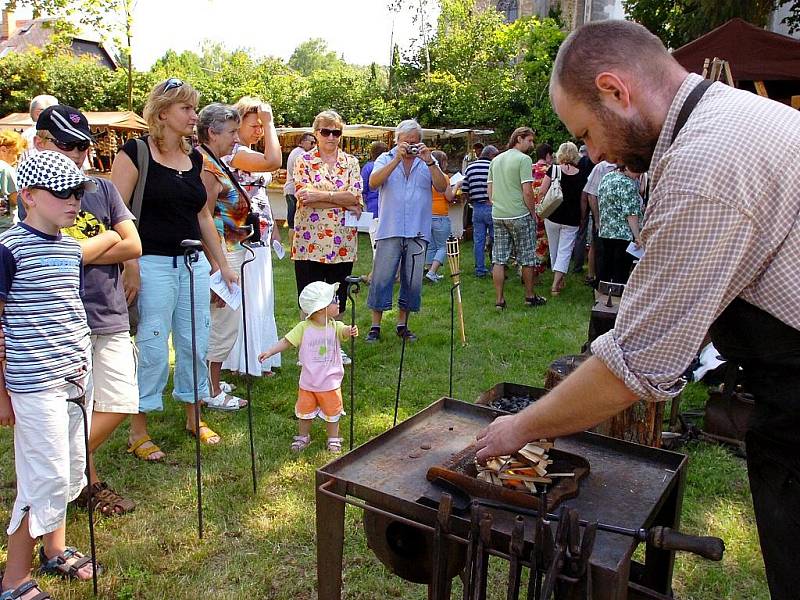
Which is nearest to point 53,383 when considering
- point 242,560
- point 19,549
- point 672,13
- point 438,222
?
point 19,549

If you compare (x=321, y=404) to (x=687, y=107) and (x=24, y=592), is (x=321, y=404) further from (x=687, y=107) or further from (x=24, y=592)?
(x=687, y=107)

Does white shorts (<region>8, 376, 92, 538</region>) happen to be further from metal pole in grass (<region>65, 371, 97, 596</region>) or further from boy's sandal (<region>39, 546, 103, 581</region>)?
boy's sandal (<region>39, 546, 103, 581</region>)

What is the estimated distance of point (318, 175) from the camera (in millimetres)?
5797

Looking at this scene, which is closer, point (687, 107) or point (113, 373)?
point (687, 107)

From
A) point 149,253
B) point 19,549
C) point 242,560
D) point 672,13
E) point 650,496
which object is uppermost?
point 672,13

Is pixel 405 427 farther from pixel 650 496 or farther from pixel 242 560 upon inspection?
pixel 242 560

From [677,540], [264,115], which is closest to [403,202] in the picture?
[264,115]

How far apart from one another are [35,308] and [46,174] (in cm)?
53

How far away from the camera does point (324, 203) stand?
18.8 feet

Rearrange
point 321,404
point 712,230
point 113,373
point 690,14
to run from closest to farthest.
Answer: point 712,230 < point 113,373 < point 321,404 < point 690,14

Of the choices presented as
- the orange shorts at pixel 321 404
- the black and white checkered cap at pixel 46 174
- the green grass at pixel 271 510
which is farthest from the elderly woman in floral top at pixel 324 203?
the black and white checkered cap at pixel 46 174

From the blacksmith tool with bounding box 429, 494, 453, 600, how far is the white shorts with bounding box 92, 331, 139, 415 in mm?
2080

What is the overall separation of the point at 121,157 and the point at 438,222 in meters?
6.57

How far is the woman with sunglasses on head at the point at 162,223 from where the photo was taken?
3943mm
